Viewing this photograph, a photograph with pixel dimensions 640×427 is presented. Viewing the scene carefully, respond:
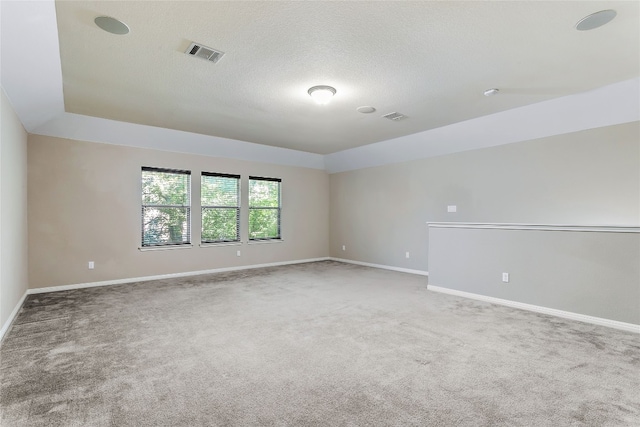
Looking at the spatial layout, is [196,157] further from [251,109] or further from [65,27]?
[65,27]

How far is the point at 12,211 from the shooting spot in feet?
11.8

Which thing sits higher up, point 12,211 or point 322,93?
point 322,93

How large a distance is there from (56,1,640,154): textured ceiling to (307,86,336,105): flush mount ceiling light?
9 cm

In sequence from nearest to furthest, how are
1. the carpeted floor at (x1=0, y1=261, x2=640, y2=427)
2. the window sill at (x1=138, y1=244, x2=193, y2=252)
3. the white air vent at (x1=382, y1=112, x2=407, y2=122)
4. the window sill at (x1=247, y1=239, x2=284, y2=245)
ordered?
the carpeted floor at (x1=0, y1=261, x2=640, y2=427), the white air vent at (x1=382, y1=112, x2=407, y2=122), the window sill at (x1=138, y1=244, x2=193, y2=252), the window sill at (x1=247, y1=239, x2=284, y2=245)

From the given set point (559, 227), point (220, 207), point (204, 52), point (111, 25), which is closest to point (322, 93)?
point (204, 52)

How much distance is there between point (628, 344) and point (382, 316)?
2.23m

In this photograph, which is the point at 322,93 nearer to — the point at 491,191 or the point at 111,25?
the point at 111,25

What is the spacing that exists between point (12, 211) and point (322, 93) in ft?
12.4

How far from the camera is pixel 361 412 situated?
1.88 m

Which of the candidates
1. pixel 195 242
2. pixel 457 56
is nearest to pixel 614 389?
pixel 457 56

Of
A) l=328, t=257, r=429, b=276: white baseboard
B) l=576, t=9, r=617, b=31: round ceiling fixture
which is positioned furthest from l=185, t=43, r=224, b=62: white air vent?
l=328, t=257, r=429, b=276: white baseboard

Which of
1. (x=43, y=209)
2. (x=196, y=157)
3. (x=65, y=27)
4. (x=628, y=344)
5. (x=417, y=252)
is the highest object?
(x=65, y=27)

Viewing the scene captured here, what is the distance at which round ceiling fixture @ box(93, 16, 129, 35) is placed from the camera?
240 centimetres

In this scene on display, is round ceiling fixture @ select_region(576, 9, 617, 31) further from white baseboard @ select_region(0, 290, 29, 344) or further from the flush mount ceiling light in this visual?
white baseboard @ select_region(0, 290, 29, 344)
